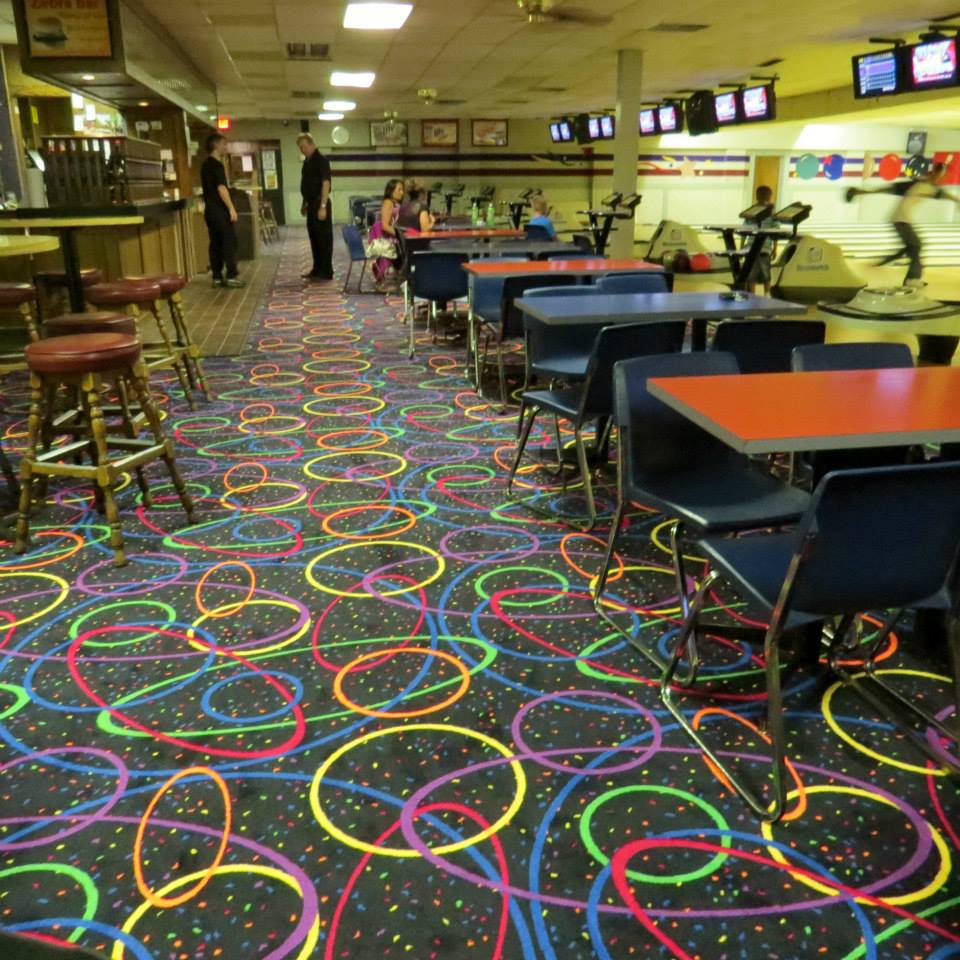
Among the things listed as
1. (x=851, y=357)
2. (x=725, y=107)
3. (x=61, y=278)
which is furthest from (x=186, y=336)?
(x=725, y=107)

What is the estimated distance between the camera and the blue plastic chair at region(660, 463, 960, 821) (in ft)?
5.60

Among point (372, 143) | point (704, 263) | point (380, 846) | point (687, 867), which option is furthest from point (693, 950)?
point (372, 143)

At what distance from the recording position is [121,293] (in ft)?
15.7

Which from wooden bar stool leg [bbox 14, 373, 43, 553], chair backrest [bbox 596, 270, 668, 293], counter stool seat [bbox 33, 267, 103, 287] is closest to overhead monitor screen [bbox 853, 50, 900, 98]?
chair backrest [bbox 596, 270, 668, 293]

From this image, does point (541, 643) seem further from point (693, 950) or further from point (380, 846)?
point (693, 950)

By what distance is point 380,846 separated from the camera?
184 centimetres

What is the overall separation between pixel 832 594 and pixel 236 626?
180cm

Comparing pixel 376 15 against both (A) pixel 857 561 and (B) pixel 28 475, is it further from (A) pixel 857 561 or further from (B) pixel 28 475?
(A) pixel 857 561

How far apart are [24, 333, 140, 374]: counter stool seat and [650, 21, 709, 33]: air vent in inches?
276

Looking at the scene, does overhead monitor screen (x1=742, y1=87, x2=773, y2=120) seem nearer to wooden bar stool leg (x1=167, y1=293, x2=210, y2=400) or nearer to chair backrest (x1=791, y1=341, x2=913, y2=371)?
wooden bar stool leg (x1=167, y1=293, x2=210, y2=400)

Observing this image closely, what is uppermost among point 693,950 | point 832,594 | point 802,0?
point 802,0

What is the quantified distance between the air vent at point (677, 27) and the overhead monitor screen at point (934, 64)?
201 centimetres

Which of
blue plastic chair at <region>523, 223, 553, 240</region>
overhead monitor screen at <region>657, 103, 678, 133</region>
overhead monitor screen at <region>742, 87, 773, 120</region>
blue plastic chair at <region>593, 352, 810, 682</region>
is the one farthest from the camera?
overhead monitor screen at <region>657, 103, 678, 133</region>

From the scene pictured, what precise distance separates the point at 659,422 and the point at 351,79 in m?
12.3
